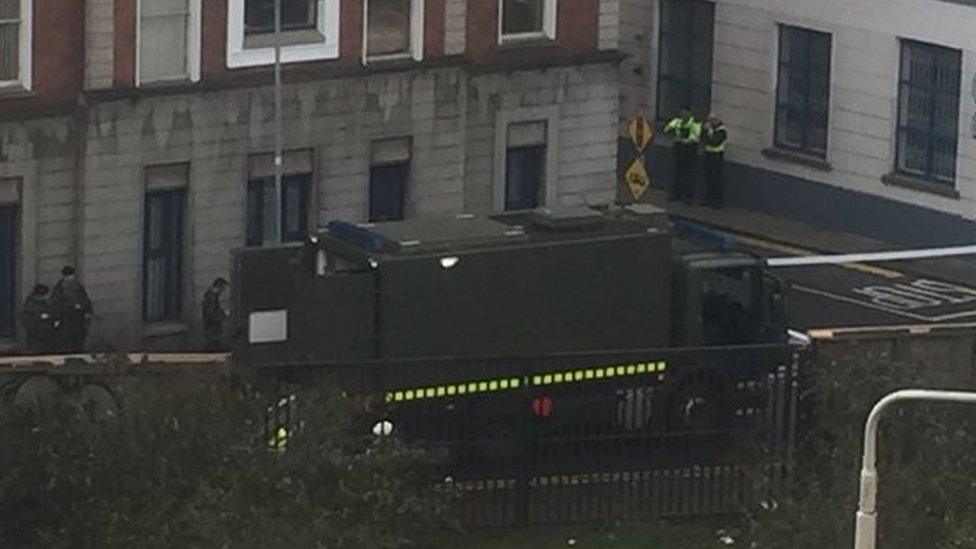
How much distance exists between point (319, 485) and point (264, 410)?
1.22 meters

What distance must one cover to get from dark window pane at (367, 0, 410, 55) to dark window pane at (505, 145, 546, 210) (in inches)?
98.4

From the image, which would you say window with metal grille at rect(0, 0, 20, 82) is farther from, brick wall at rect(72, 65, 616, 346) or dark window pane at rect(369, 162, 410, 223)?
dark window pane at rect(369, 162, 410, 223)

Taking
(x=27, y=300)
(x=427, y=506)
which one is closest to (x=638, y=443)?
(x=427, y=506)

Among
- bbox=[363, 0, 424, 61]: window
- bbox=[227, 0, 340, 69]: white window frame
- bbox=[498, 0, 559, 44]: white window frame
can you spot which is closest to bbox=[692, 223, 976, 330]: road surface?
bbox=[498, 0, 559, 44]: white window frame

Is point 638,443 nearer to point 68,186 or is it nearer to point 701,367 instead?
point 701,367

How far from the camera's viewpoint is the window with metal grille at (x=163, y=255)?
48688mm

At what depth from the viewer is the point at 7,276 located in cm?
4744

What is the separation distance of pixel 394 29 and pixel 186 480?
15.9 meters

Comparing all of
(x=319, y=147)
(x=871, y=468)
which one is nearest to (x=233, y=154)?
(x=319, y=147)

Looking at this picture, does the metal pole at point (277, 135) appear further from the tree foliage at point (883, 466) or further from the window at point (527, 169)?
the tree foliage at point (883, 466)

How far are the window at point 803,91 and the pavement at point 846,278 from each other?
4.29ft

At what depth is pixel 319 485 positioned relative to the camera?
36.2 meters

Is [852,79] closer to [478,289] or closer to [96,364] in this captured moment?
[478,289]

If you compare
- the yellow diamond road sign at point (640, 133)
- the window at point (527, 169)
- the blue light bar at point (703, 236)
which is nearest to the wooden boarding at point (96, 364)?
the blue light bar at point (703, 236)
